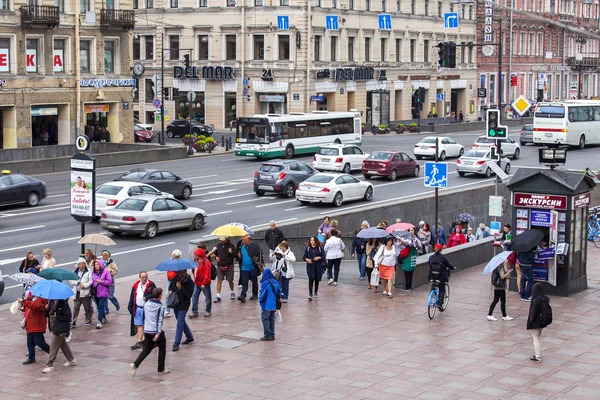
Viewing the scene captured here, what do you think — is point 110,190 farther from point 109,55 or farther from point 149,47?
point 149,47

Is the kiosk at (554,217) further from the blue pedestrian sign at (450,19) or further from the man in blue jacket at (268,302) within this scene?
the blue pedestrian sign at (450,19)

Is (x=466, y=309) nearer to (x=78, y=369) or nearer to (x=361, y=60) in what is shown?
(x=78, y=369)

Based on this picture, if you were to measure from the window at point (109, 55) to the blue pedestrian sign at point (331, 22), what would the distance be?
69.4ft

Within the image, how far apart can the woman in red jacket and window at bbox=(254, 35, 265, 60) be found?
6531 centimetres

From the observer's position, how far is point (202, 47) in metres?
84.5

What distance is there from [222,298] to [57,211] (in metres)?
16.7

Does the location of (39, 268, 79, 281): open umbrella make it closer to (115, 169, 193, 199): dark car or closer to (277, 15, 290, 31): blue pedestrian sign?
(115, 169, 193, 199): dark car

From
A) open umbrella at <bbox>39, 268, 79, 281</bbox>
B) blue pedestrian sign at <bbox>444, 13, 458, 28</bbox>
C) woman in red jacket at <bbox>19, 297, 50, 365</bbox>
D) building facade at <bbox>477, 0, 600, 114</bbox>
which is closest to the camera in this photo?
woman in red jacket at <bbox>19, 297, 50, 365</bbox>

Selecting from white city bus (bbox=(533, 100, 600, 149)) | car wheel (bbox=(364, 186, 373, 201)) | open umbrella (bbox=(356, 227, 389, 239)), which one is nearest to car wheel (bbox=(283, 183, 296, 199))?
car wheel (bbox=(364, 186, 373, 201))

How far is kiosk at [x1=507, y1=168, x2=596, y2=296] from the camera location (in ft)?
75.8

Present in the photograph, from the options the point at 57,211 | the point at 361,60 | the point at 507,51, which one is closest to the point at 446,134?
the point at 361,60

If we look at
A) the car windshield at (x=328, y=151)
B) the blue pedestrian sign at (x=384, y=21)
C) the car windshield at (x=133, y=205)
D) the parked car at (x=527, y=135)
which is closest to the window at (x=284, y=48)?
the blue pedestrian sign at (x=384, y=21)

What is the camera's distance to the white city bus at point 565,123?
209ft

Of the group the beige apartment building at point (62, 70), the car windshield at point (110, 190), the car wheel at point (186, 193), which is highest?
the beige apartment building at point (62, 70)
